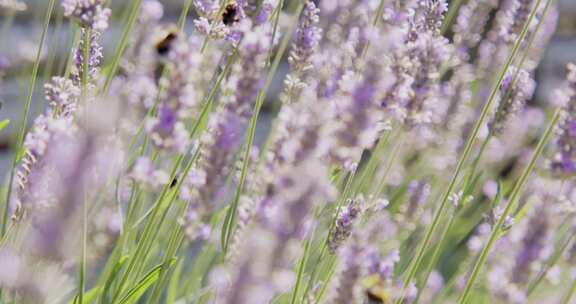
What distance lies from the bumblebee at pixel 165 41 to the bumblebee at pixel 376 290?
0.71m

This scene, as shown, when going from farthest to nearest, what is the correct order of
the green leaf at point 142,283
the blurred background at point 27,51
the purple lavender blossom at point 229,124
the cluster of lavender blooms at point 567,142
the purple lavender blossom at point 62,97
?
the blurred background at point 27,51
the green leaf at point 142,283
the purple lavender blossom at point 62,97
the cluster of lavender blooms at point 567,142
the purple lavender blossom at point 229,124

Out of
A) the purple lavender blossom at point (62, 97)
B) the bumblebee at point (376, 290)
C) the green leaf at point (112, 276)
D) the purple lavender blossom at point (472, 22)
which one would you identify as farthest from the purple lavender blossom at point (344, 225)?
the purple lavender blossom at point (472, 22)

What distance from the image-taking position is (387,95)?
48.3 inches

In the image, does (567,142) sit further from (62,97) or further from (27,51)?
(27,51)

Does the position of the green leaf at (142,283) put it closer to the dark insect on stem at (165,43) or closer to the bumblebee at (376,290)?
the bumblebee at (376,290)

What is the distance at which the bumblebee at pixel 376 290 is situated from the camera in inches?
48.7

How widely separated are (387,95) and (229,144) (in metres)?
0.30

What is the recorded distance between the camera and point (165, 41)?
5.83 feet

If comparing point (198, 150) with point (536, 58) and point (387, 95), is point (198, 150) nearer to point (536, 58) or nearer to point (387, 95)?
point (387, 95)

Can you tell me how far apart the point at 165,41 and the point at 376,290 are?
→ 78 centimetres

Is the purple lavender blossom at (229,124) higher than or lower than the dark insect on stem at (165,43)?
higher

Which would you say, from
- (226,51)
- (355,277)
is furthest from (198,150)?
(355,277)

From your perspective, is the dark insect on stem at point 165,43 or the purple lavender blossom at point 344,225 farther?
the dark insect on stem at point 165,43

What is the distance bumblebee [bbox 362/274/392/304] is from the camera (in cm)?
124
